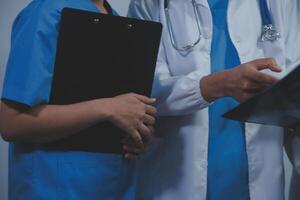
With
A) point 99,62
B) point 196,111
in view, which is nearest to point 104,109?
point 99,62

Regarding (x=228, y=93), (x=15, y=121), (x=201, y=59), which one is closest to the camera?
(x=15, y=121)

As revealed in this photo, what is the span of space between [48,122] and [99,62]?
152mm

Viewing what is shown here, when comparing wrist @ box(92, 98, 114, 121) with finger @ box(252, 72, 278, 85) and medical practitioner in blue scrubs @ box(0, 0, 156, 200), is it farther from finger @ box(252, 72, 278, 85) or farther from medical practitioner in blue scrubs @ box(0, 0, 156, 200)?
finger @ box(252, 72, 278, 85)

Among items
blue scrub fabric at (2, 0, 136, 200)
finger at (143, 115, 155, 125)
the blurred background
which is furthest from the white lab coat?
the blurred background

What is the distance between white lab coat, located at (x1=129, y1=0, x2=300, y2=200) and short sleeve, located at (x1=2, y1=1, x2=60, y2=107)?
1.04 ft

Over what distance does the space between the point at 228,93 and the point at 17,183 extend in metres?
0.48

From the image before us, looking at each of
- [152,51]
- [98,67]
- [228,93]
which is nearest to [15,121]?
[98,67]

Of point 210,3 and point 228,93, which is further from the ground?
point 210,3

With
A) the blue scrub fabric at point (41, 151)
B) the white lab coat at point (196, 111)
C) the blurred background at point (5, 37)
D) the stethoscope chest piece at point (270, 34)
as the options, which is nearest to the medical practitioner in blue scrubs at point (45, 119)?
the blue scrub fabric at point (41, 151)

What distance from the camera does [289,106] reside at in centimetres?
73

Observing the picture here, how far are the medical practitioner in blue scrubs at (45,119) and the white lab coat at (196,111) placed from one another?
16 centimetres

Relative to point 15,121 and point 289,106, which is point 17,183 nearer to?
point 15,121

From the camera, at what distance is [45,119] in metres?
0.69

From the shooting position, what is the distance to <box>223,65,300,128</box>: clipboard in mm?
625
